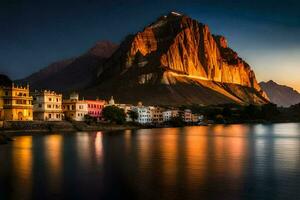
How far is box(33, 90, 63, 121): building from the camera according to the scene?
126000 millimetres

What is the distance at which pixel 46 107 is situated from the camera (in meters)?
127

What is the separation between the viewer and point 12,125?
351ft

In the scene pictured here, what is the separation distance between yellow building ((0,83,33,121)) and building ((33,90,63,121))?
246 inches

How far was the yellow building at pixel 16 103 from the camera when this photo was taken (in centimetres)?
11256

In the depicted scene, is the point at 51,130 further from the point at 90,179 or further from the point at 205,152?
the point at 90,179

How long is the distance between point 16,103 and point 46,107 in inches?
537

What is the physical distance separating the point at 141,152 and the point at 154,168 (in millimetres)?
18086

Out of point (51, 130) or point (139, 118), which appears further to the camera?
point (139, 118)

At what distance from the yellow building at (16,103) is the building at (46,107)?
625cm

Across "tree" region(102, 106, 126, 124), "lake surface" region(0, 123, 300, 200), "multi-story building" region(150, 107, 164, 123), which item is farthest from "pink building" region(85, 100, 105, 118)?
"lake surface" region(0, 123, 300, 200)

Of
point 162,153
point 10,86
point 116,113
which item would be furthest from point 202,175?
point 116,113

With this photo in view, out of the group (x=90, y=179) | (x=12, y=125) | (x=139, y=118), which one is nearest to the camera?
(x=90, y=179)

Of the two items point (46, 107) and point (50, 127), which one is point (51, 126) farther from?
point (46, 107)

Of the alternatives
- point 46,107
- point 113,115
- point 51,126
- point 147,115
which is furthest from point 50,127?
point 147,115
